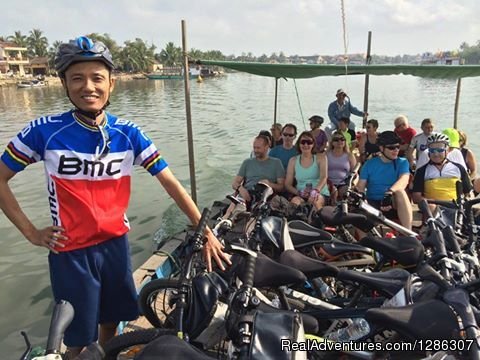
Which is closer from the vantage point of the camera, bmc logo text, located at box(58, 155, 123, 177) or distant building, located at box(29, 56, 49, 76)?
bmc logo text, located at box(58, 155, 123, 177)

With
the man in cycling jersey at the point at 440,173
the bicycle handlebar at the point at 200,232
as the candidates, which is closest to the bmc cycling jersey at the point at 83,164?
the bicycle handlebar at the point at 200,232

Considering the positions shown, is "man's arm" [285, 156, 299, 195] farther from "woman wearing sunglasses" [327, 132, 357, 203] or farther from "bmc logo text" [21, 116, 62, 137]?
"bmc logo text" [21, 116, 62, 137]

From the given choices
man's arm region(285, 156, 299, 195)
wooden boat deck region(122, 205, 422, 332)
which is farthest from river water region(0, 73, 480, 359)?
man's arm region(285, 156, 299, 195)

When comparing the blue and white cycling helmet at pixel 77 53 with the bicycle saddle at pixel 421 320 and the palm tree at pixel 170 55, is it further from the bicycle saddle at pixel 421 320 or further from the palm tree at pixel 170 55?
the palm tree at pixel 170 55

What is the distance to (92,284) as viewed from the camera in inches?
86.0

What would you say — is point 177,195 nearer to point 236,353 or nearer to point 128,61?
point 236,353

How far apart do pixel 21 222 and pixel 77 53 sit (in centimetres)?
93

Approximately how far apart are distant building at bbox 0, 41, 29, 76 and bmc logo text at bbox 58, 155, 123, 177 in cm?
7644

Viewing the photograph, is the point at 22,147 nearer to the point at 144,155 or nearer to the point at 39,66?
the point at 144,155

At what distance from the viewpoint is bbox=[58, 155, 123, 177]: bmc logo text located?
204 cm

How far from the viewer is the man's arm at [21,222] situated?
2.04 metres

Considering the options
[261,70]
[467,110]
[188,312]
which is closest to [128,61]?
[467,110]

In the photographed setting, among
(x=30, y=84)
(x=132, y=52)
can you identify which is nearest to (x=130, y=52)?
(x=132, y=52)

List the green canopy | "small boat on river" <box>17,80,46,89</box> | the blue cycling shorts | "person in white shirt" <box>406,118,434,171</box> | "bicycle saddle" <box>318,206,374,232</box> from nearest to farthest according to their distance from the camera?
the blue cycling shorts → "bicycle saddle" <box>318,206,374,232</box> → the green canopy → "person in white shirt" <box>406,118,434,171</box> → "small boat on river" <box>17,80,46,89</box>
